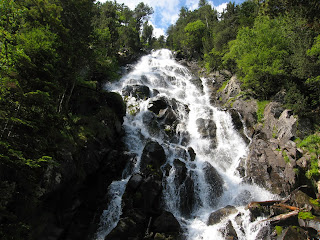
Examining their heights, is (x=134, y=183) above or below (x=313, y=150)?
below

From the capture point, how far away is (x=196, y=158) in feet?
61.5

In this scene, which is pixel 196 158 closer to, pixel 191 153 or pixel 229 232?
pixel 191 153

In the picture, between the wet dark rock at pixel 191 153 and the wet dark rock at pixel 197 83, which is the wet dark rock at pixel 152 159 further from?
the wet dark rock at pixel 197 83

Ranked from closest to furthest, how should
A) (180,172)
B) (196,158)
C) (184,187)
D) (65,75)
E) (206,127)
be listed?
(65,75) → (184,187) → (180,172) → (196,158) → (206,127)

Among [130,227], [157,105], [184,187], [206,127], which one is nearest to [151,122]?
[157,105]

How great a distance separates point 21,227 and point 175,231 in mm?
8018

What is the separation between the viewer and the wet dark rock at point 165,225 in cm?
1198

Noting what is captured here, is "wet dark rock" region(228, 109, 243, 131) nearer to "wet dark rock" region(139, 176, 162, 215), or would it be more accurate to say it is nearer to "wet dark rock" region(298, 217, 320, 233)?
"wet dark rock" region(298, 217, 320, 233)

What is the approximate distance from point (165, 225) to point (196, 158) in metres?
7.83

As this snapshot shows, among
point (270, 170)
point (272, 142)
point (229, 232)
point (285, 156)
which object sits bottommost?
point (229, 232)

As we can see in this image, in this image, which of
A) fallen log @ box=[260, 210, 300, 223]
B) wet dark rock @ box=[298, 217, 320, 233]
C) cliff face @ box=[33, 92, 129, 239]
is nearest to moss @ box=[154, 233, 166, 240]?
cliff face @ box=[33, 92, 129, 239]

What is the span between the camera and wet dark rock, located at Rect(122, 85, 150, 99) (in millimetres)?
26953

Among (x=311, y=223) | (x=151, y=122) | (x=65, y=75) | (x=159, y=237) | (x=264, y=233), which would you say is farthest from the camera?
(x=151, y=122)

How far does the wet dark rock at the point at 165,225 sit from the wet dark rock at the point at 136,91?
17.1 m
